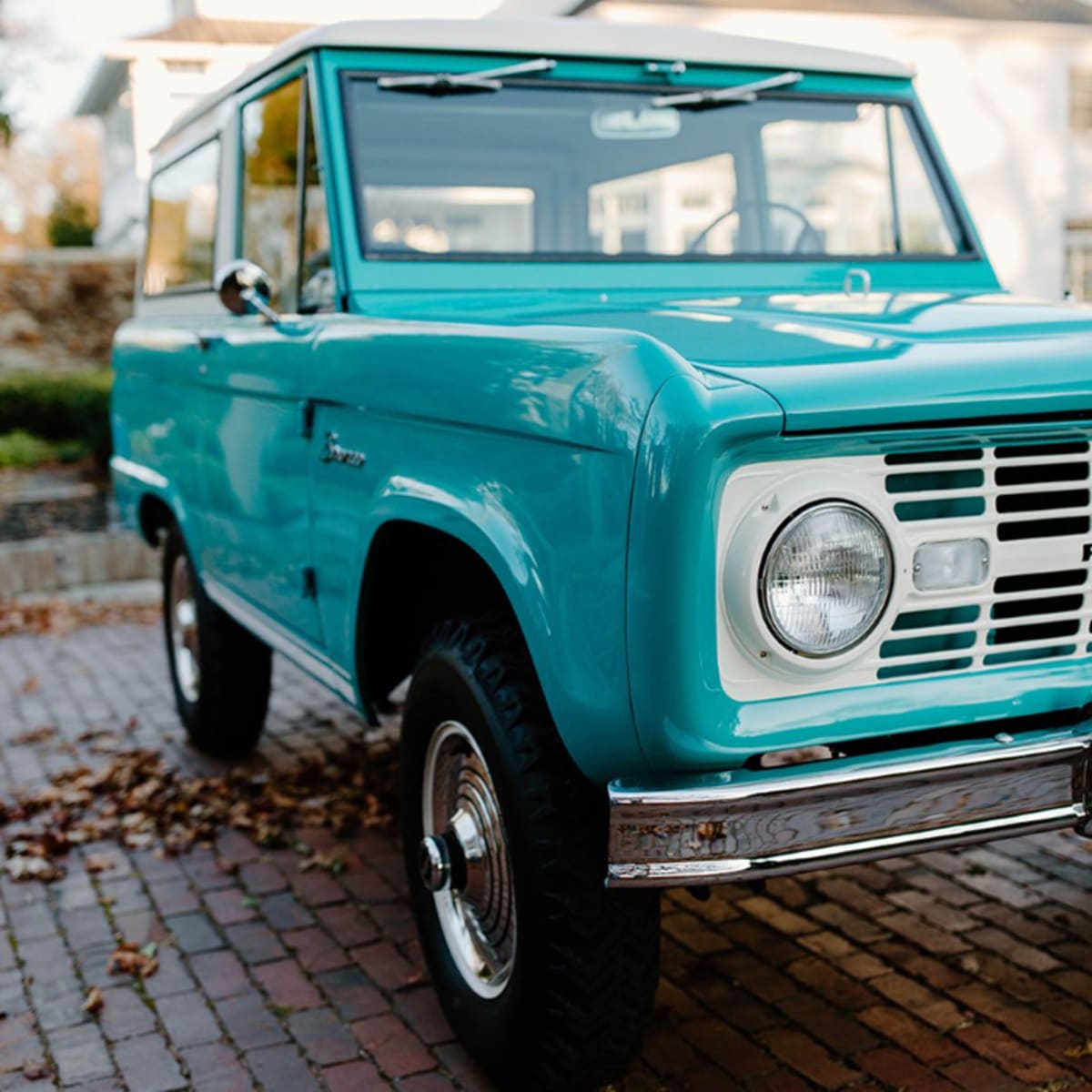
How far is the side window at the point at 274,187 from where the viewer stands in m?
3.66

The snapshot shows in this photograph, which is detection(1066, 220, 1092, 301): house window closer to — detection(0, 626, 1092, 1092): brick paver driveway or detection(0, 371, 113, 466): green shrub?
detection(0, 371, 113, 466): green shrub

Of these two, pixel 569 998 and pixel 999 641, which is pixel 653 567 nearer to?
pixel 999 641

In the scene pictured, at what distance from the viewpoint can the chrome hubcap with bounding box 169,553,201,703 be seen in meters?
5.04

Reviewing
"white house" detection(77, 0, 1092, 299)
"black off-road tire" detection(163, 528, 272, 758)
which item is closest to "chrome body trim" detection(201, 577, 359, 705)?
"black off-road tire" detection(163, 528, 272, 758)

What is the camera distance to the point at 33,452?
15602mm

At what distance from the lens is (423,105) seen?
3494 millimetres

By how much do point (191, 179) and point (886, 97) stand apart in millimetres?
2403

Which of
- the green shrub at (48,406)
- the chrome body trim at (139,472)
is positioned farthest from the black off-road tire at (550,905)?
the green shrub at (48,406)

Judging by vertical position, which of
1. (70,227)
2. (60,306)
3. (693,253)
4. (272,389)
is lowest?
(272,389)

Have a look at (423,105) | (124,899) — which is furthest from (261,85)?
(124,899)

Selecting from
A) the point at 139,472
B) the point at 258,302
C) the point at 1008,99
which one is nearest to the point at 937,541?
the point at 258,302

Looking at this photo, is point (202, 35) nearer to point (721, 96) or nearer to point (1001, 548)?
point (721, 96)

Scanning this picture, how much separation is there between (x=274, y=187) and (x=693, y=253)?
1.18m

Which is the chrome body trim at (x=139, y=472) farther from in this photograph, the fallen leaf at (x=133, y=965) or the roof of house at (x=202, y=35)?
the roof of house at (x=202, y=35)
